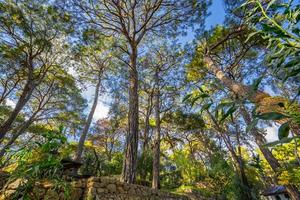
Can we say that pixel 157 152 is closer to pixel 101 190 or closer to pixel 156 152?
pixel 156 152

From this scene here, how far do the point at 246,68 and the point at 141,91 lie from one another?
5.21 metres

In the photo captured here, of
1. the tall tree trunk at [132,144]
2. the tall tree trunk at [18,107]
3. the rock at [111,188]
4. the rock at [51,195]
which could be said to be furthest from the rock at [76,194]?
the tall tree trunk at [18,107]

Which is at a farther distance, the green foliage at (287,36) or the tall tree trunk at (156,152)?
the tall tree trunk at (156,152)

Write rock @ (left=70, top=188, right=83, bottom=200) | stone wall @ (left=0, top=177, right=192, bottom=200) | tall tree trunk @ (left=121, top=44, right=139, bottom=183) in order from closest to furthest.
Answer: stone wall @ (left=0, top=177, right=192, bottom=200)
rock @ (left=70, top=188, right=83, bottom=200)
tall tree trunk @ (left=121, top=44, right=139, bottom=183)

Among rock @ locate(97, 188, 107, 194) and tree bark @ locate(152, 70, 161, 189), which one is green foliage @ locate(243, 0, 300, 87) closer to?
rock @ locate(97, 188, 107, 194)

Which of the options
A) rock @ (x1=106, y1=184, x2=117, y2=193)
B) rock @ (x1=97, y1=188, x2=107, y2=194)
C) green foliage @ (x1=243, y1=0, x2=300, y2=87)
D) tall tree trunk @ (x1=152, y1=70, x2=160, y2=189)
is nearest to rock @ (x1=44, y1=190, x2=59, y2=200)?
rock @ (x1=97, y1=188, x2=107, y2=194)

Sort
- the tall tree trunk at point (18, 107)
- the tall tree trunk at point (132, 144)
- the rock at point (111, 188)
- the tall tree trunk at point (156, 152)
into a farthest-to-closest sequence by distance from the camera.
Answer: the tall tree trunk at point (156, 152)
the tall tree trunk at point (18, 107)
the tall tree trunk at point (132, 144)
the rock at point (111, 188)

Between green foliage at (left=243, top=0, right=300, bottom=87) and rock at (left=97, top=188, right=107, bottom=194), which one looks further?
rock at (left=97, top=188, right=107, bottom=194)

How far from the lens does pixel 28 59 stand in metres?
8.89

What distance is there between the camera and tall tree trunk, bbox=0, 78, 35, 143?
25.0ft

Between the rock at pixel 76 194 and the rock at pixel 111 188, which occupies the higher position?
the rock at pixel 111 188

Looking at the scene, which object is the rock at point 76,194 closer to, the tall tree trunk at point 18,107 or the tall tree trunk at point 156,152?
the tall tree trunk at point 156,152

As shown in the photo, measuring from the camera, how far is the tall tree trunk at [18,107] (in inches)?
300

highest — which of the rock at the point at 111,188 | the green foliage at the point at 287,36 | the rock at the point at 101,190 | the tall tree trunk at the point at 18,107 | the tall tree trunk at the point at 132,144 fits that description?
the tall tree trunk at the point at 18,107
